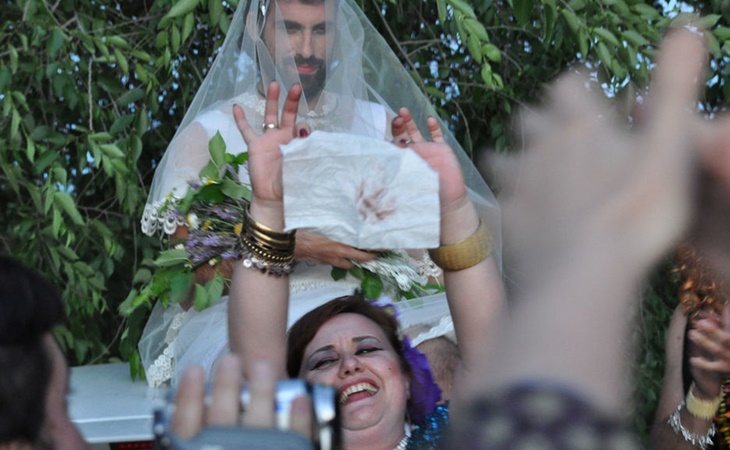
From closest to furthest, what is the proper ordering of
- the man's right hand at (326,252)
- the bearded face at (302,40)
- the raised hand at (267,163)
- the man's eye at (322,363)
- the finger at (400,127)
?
the raised hand at (267,163), the finger at (400,127), the man's eye at (322,363), the man's right hand at (326,252), the bearded face at (302,40)

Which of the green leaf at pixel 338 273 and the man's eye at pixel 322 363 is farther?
the green leaf at pixel 338 273

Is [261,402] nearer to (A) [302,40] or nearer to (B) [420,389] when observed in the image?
(B) [420,389]

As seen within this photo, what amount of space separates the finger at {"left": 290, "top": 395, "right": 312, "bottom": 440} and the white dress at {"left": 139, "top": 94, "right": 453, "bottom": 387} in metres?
1.56

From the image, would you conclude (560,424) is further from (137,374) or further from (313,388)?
(137,374)

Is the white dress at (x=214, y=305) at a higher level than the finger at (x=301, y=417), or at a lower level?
lower

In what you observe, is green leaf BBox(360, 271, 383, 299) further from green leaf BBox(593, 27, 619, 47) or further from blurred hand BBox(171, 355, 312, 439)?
blurred hand BBox(171, 355, 312, 439)

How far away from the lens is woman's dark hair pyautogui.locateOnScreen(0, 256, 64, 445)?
3.90 ft

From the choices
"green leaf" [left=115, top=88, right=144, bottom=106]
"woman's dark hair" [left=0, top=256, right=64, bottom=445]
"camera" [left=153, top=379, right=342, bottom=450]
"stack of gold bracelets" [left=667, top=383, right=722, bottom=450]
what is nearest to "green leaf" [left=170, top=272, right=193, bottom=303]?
"green leaf" [left=115, top=88, right=144, bottom=106]

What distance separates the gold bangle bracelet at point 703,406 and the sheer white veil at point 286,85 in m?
0.77

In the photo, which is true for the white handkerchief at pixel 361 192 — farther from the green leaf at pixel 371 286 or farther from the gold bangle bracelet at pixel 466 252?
the green leaf at pixel 371 286

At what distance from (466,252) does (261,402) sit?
0.85m

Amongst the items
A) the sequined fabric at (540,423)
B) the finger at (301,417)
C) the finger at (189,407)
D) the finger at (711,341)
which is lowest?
the finger at (711,341)

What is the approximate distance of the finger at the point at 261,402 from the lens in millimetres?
1017

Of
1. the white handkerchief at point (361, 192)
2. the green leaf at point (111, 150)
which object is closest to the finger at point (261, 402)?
the white handkerchief at point (361, 192)
